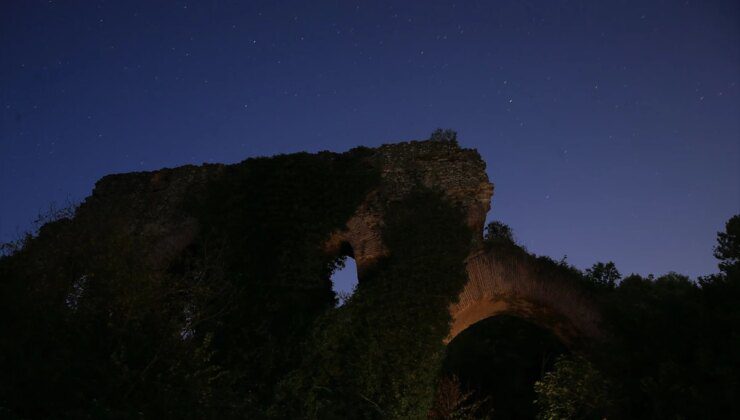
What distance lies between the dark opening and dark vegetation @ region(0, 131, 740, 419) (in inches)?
9.5

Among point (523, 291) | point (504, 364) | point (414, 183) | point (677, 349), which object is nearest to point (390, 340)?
point (523, 291)

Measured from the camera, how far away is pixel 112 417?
6.02m

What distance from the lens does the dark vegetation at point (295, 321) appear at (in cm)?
673

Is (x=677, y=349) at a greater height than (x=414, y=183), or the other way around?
(x=414, y=183)

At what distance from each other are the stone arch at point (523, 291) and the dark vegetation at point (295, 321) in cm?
21

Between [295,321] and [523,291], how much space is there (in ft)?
14.0

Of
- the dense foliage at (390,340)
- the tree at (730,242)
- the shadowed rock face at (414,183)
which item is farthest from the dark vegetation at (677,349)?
the shadowed rock face at (414,183)

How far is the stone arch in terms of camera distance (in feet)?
35.8

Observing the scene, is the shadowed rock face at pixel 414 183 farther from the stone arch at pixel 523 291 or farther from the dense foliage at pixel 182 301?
the stone arch at pixel 523 291

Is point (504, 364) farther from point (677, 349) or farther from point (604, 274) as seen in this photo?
point (677, 349)

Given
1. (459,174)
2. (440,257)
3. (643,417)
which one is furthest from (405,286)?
(643,417)

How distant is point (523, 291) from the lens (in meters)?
11.1

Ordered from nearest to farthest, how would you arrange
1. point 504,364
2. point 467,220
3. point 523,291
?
point 523,291, point 467,220, point 504,364

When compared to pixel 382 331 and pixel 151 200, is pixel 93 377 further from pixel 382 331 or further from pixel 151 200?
pixel 151 200
